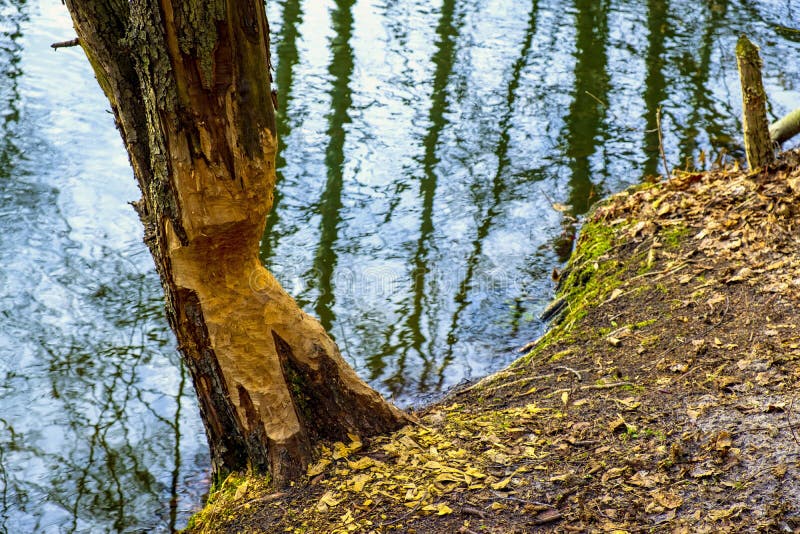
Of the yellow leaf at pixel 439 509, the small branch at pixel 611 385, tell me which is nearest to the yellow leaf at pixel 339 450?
the yellow leaf at pixel 439 509

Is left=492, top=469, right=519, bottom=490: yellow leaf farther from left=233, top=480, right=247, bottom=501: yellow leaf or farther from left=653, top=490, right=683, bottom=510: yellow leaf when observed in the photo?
left=233, top=480, right=247, bottom=501: yellow leaf

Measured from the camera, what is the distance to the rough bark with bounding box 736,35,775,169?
5.61 meters

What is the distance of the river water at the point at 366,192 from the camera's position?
217 inches

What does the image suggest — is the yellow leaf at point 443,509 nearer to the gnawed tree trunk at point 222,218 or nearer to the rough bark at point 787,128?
the gnawed tree trunk at point 222,218

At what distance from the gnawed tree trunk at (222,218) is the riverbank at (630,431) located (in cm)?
26

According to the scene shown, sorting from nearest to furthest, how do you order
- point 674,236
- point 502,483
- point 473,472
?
point 502,483, point 473,472, point 674,236

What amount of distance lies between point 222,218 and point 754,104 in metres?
4.38

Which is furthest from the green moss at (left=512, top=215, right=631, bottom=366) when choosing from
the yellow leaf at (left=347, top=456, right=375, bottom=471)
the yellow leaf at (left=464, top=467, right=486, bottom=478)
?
the yellow leaf at (left=347, top=456, right=375, bottom=471)

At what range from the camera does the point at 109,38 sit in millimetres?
3137

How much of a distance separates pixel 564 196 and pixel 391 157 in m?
2.11

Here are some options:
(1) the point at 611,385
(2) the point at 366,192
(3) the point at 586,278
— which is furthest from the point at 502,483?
(2) the point at 366,192

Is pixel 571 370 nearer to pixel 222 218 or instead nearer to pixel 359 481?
pixel 359 481

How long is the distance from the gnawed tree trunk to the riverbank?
26 cm

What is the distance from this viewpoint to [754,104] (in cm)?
566
